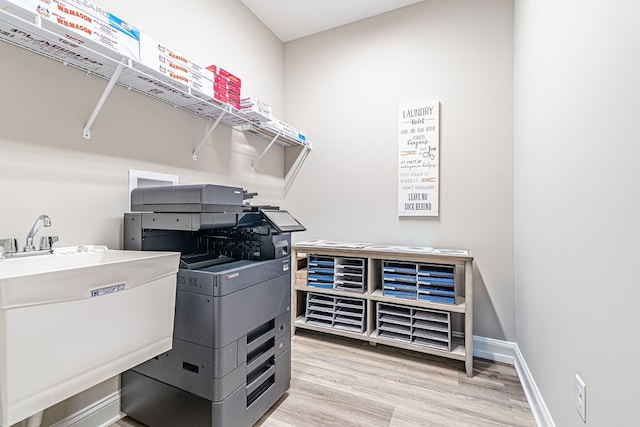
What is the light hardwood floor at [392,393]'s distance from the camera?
1501 millimetres

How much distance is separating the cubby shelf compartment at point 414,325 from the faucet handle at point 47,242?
1.95 meters

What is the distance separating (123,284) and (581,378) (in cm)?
160

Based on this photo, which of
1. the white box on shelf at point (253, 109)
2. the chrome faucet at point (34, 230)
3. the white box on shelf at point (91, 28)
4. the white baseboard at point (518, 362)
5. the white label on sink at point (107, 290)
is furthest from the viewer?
the white box on shelf at point (253, 109)

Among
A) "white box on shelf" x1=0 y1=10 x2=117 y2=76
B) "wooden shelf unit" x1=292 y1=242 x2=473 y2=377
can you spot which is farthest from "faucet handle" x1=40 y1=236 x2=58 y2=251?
"wooden shelf unit" x1=292 y1=242 x2=473 y2=377

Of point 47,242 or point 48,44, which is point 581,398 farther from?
point 48,44

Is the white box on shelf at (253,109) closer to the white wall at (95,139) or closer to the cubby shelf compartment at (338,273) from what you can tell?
the white wall at (95,139)

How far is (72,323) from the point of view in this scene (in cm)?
84

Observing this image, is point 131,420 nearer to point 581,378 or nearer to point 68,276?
point 68,276

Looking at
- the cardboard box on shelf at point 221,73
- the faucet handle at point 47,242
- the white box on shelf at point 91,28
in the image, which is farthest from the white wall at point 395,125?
the faucet handle at point 47,242

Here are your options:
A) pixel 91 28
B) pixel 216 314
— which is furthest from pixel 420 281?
pixel 91 28

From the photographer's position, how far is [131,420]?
4.90 ft

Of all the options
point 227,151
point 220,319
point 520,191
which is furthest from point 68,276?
point 520,191

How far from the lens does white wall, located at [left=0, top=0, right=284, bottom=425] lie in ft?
3.87

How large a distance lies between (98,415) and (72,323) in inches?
37.8
